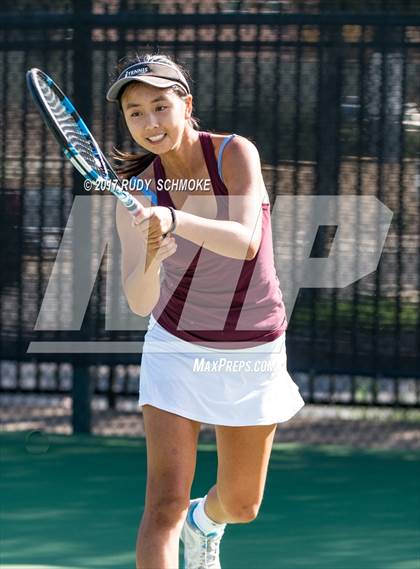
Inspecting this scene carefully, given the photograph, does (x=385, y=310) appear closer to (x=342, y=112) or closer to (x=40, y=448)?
(x=342, y=112)

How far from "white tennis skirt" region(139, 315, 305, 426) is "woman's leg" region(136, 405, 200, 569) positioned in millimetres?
51

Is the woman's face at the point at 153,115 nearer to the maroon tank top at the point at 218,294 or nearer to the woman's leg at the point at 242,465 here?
the maroon tank top at the point at 218,294

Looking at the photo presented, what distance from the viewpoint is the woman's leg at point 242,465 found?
4180mm

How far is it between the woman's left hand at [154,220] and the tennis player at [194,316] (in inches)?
13.7

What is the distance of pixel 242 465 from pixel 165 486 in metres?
0.33

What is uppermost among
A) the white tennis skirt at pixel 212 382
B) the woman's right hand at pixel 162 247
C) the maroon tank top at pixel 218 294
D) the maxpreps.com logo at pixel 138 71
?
the maxpreps.com logo at pixel 138 71

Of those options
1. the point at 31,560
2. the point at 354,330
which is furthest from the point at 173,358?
the point at 354,330

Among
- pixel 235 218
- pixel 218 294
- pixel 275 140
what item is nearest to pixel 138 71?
pixel 235 218

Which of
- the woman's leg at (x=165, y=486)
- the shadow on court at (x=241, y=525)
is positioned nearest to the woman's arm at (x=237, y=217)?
the woman's leg at (x=165, y=486)

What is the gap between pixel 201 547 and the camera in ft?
14.8

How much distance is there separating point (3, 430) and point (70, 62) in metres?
2.09

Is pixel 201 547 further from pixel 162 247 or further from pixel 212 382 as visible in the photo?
pixel 162 247

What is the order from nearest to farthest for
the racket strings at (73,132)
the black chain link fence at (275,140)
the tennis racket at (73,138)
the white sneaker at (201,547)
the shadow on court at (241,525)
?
the tennis racket at (73,138) < the racket strings at (73,132) < the white sneaker at (201,547) < the shadow on court at (241,525) < the black chain link fence at (275,140)

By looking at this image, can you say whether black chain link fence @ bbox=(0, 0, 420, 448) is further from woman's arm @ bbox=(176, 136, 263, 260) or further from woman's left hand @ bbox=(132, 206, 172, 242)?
woman's left hand @ bbox=(132, 206, 172, 242)
